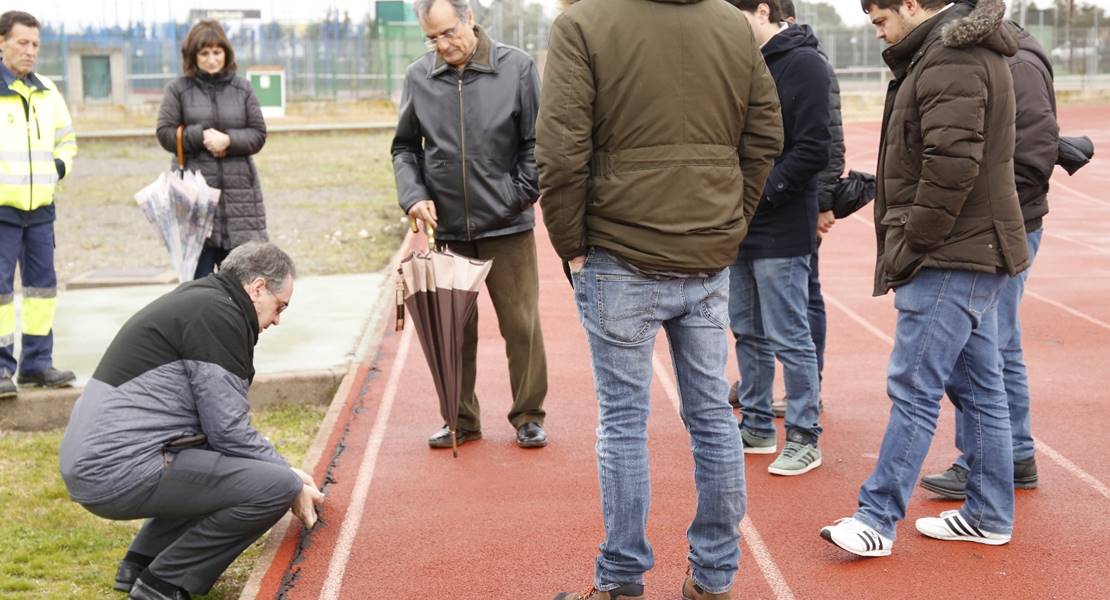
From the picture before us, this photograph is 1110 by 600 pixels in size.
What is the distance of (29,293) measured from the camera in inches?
277

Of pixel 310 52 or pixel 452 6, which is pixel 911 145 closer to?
pixel 452 6

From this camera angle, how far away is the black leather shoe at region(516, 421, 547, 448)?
5.91 meters

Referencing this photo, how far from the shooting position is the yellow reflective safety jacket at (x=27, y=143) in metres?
6.75

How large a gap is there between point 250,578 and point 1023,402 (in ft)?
10.00

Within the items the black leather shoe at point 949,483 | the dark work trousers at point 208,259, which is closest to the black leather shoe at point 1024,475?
the black leather shoe at point 949,483

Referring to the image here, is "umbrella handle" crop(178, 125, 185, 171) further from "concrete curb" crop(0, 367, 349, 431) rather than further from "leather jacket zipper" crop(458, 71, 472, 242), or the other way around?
"leather jacket zipper" crop(458, 71, 472, 242)


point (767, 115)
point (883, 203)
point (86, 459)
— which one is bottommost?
point (86, 459)

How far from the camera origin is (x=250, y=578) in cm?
441

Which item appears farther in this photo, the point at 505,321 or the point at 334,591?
the point at 505,321

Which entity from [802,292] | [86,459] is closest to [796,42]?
[802,292]

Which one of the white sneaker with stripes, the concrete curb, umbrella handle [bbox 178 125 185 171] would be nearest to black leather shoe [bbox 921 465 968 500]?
the white sneaker with stripes

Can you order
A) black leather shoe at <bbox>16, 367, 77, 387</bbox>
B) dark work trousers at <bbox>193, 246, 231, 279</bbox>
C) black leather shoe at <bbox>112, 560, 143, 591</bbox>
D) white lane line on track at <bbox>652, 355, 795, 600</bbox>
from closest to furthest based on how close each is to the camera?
white lane line on track at <bbox>652, 355, 795, 600</bbox>, black leather shoe at <bbox>112, 560, 143, 591</bbox>, black leather shoe at <bbox>16, 367, 77, 387</bbox>, dark work trousers at <bbox>193, 246, 231, 279</bbox>

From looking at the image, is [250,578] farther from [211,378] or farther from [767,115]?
[767,115]

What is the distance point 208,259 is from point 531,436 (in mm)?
2672
